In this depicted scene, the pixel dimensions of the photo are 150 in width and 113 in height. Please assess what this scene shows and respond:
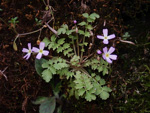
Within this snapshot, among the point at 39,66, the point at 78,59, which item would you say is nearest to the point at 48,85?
the point at 39,66

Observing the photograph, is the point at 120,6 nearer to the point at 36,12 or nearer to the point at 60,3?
the point at 60,3

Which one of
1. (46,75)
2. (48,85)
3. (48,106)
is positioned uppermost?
(46,75)

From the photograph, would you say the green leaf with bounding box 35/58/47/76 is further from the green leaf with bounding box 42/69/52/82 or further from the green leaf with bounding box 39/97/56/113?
the green leaf with bounding box 39/97/56/113

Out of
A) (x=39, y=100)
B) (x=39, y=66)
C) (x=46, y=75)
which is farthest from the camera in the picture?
(x=39, y=100)

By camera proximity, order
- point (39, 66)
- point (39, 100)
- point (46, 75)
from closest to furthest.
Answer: point (46, 75)
point (39, 66)
point (39, 100)

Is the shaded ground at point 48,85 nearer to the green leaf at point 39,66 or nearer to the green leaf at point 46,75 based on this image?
the green leaf at point 39,66

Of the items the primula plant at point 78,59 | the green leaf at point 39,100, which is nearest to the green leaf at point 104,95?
the primula plant at point 78,59

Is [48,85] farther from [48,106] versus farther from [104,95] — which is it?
[104,95]
